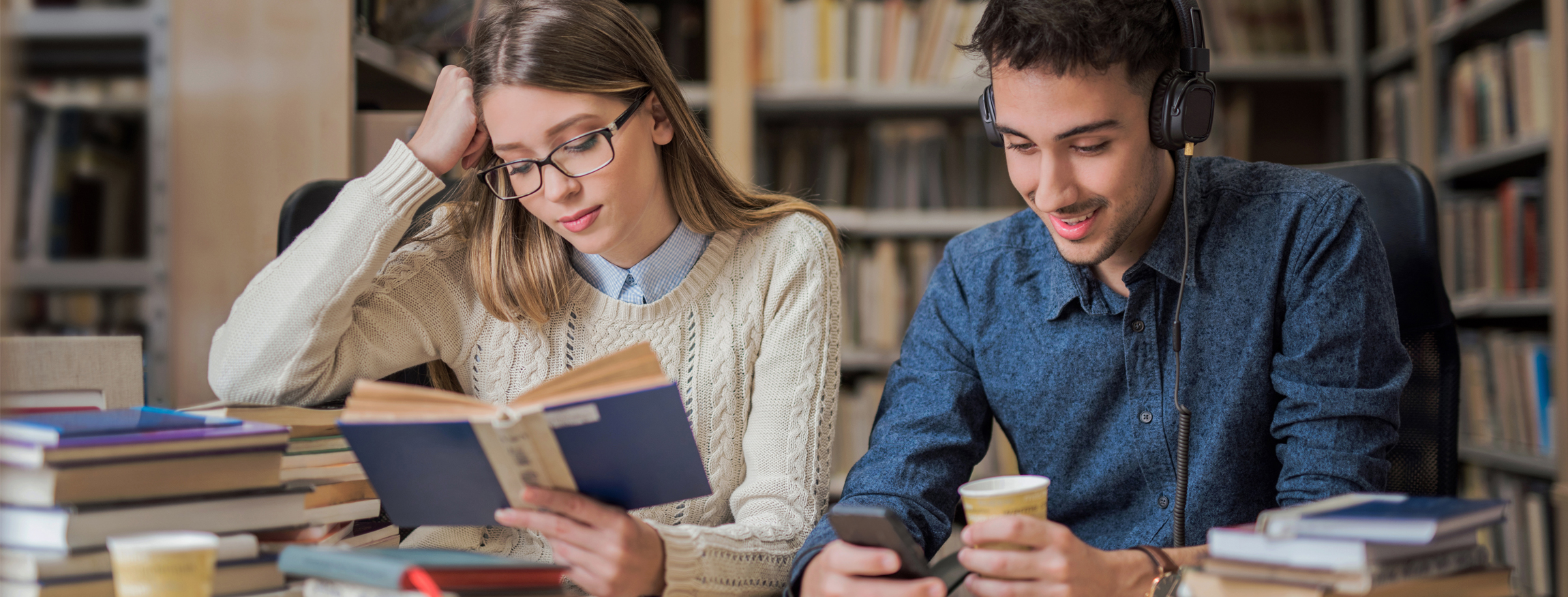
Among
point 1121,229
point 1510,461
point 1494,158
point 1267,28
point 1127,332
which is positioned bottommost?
point 1510,461

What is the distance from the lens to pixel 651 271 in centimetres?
116

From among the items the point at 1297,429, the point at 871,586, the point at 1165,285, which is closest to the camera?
the point at 871,586

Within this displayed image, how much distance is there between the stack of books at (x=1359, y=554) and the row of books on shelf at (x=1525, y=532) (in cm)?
169

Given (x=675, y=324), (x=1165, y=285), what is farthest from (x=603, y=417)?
(x=1165, y=285)

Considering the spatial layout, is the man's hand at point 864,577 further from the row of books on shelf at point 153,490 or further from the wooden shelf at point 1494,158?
the wooden shelf at point 1494,158

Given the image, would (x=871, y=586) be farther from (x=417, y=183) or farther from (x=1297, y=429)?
(x=417, y=183)

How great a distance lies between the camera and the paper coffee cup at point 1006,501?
73 centimetres

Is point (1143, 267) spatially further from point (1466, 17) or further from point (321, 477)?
point (1466, 17)

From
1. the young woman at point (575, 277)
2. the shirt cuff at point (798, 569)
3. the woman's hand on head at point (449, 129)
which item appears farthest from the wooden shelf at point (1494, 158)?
the woman's hand on head at point (449, 129)

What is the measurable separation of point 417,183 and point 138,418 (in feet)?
1.31

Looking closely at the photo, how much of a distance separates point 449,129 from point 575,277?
0.21m

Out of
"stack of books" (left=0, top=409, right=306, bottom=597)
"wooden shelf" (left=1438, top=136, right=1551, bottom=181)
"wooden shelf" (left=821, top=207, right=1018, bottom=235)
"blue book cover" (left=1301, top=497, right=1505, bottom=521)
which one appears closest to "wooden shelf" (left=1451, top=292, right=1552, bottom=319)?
"wooden shelf" (left=1438, top=136, right=1551, bottom=181)

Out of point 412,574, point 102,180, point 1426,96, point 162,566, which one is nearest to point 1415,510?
point 412,574

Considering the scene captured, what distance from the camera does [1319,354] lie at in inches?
39.0
